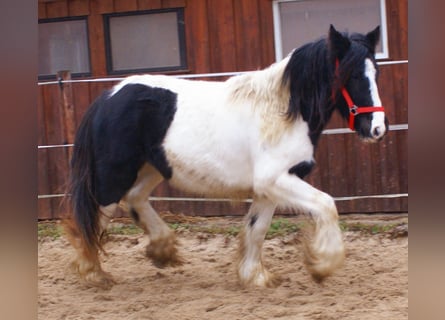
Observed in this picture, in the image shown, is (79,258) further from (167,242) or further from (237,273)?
(237,273)

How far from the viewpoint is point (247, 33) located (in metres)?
5.82

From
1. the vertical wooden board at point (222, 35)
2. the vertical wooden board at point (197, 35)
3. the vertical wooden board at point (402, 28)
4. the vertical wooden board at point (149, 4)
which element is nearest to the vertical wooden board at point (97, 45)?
the vertical wooden board at point (149, 4)

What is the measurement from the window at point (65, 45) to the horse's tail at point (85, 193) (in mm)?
2128

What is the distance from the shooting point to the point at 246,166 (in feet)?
12.9

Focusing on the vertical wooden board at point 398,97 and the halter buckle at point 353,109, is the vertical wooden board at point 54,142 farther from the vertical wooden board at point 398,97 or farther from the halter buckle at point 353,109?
the halter buckle at point 353,109

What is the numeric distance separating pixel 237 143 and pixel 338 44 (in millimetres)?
831

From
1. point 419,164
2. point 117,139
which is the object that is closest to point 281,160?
point 117,139

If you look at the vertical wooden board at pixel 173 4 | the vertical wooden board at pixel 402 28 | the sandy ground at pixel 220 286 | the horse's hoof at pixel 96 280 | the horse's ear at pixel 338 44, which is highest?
the vertical wooden board at pixel 173 4

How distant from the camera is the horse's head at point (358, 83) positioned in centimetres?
354

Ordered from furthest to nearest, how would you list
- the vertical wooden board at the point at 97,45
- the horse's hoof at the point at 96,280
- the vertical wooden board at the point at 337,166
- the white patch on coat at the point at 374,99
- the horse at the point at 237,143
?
the vertical wooden board at the point at 97,45
the vertical wooden board at the point at 337,166
the horse's hoof at the point at 96,280
the horse at the point at 237,143
the white patch on coat at the point at 374,99

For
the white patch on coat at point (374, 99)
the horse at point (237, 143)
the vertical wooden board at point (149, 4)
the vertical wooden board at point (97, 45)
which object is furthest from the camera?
the vertical wooden board at point (97, 45)

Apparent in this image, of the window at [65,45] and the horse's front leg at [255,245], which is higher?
the window at [65,45]

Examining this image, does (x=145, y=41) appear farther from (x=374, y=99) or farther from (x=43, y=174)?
(x=374, y=99)

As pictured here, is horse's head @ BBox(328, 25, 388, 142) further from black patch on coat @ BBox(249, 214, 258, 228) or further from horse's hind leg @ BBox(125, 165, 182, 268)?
horse's hind leg @ BBox(125, 165, 182, 268)
